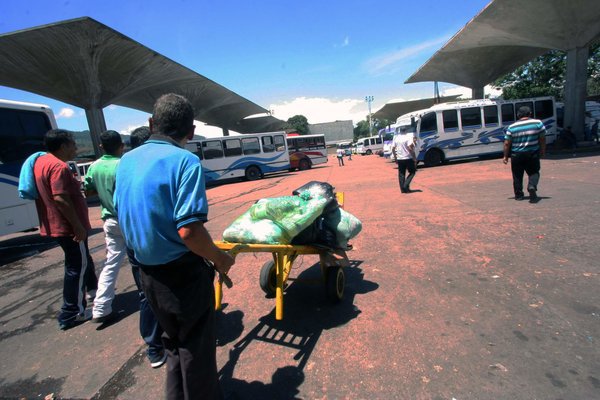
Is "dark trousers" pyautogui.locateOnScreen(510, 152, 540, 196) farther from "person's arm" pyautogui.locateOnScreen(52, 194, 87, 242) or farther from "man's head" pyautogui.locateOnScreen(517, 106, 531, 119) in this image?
"person's arm" pyautogui.locateOnScreen(52, 194, 87, 242)

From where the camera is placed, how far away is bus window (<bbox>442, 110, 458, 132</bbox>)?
1502cm

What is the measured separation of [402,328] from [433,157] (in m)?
14.3

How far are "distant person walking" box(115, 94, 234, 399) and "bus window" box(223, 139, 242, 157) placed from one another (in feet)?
58.2

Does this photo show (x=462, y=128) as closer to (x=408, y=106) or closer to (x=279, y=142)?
(x=279, y=142)

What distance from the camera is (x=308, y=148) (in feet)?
87.8

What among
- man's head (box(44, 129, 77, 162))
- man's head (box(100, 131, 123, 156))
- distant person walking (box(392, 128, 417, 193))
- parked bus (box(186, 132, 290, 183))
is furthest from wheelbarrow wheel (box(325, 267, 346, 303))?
parked bus (box(186, 132, 290, 183))

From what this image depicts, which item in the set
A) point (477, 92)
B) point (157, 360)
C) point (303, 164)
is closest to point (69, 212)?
point (157, 360)

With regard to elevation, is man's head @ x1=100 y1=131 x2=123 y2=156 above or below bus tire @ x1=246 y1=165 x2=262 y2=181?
above

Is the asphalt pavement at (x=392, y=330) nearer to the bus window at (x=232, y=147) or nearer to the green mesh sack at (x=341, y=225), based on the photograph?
the green mesh sack at (x=341, y=225)

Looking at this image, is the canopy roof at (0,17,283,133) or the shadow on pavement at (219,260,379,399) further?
the canopy roof at (0,17,283,133)

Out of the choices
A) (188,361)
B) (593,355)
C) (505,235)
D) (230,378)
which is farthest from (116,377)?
(505,235)

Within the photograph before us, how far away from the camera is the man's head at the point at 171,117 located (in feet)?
5.58

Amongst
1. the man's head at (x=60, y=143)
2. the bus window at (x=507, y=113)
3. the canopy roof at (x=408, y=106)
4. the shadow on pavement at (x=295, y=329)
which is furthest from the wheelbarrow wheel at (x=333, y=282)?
the canopy roof at (x=408, y=106)

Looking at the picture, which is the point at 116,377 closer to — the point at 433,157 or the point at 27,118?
the point at 27,118
